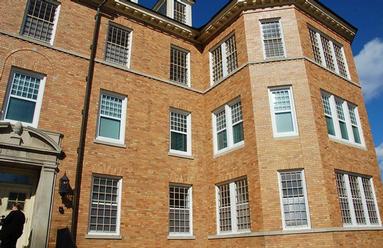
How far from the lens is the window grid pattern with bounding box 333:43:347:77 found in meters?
16.3

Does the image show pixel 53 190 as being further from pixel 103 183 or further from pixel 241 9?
pixel 241 9

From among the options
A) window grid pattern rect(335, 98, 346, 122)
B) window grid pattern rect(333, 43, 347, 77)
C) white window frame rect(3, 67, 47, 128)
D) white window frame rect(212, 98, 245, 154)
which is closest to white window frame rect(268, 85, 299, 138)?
white window frame rect(212, 98, 245, 154)

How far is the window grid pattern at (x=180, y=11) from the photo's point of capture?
19.2 meters

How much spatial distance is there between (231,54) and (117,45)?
5646mm

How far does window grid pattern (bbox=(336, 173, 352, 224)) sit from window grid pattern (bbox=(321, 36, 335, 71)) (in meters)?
5.71

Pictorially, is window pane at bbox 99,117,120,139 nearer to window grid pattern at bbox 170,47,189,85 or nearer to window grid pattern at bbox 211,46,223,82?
window grid pattern at bbox 170,47,189,85

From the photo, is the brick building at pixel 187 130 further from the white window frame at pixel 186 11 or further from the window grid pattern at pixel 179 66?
the white window frame at pixel 186 11

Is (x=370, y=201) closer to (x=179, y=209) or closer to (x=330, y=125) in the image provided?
(x=330, y=125)

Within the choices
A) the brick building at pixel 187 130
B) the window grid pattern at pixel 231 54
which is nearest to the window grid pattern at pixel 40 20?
the brick building at pixel 187 130

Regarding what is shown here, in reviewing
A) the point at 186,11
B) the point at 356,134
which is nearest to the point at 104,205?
the point at 356,134

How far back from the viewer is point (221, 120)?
1560 cm

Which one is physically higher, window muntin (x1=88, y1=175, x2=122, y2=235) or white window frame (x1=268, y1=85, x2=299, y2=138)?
white window frame (x1=268, y1=85, x2=299, y2=138)

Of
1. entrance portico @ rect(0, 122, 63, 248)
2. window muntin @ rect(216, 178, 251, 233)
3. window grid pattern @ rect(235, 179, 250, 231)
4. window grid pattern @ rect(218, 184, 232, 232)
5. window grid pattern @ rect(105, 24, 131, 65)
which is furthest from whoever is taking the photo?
window grid pattern @ rect(105, 24, 131, 65)

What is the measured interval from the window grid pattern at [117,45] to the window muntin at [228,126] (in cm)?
529
